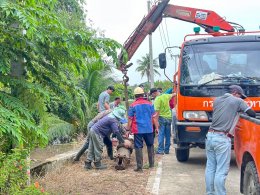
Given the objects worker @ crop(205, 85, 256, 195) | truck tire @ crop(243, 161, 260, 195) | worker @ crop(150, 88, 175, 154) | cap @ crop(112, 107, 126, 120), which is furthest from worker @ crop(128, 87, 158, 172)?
truck tire @ crop(243, 161, 260, 195)

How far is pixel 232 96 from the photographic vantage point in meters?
5.84

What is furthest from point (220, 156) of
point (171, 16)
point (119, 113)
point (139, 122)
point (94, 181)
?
point (171, 16)

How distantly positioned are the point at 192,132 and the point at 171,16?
6.10m

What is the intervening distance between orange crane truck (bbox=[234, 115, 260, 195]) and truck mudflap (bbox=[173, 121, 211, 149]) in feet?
7.62

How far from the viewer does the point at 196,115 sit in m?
8.14

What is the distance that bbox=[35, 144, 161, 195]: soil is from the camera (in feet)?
21.9

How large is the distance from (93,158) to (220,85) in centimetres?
300

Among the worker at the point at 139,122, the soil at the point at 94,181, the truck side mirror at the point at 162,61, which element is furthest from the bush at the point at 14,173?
the truck side mirror at the point at 162,61

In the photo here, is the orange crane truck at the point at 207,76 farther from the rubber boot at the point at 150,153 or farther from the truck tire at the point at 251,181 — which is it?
the truck tire at the point at 251,181

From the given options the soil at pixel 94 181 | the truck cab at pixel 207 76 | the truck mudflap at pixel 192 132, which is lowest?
the soil at pixel 94 181

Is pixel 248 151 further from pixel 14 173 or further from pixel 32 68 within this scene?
pixel 32 68

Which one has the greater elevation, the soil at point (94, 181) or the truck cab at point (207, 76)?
the truck cab at point (207, 76)

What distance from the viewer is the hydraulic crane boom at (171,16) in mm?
12438

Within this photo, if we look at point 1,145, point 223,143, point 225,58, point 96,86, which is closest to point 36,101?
point 1,145
